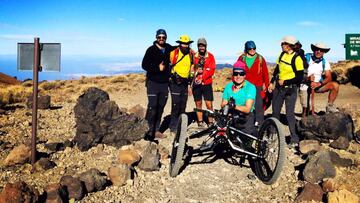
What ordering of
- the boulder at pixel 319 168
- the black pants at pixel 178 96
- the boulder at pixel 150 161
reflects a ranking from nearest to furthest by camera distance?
1. the boulder at pixel 319 168
2. the boulder at pixel 150 161
3. the black pants at pixel 178 96

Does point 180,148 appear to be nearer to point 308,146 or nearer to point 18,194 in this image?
point 18,194

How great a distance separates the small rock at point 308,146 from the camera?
8.03 m

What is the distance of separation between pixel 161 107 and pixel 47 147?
110 inches

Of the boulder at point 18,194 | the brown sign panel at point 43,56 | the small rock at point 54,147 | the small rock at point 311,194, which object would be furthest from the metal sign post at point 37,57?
the small rock at point 311,194

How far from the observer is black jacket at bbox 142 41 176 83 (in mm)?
8703

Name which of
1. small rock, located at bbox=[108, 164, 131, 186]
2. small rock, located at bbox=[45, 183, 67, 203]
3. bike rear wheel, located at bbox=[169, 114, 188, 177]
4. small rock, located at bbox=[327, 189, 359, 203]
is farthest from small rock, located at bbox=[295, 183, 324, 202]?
small rock, located at bbox=[45, 183, 67, 203]

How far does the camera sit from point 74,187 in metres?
5.70

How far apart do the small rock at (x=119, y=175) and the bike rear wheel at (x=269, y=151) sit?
2.29 m

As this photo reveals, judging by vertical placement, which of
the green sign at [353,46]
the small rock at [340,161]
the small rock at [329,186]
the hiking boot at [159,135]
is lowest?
the small rock at [329,186]

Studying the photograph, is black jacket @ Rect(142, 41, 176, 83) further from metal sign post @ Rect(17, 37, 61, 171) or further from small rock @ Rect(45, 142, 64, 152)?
small rock @ Rect(45, 142, 64, 152)

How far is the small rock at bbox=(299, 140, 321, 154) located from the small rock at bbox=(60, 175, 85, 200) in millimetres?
4713

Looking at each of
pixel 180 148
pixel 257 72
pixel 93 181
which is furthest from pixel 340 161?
pixel 93 181

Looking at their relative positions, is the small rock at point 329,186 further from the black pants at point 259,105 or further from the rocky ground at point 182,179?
the black pants at point 259,105

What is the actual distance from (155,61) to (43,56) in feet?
8.64
